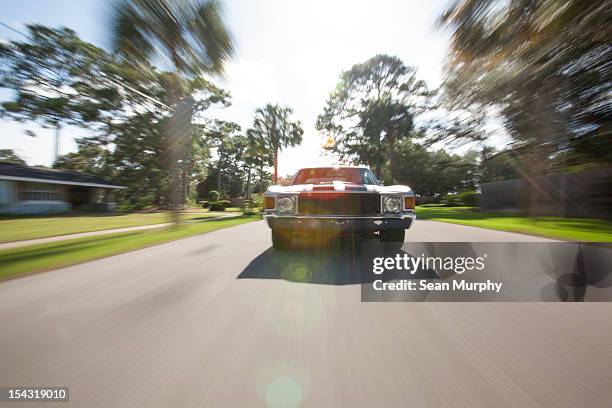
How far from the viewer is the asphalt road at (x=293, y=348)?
139 centimetres

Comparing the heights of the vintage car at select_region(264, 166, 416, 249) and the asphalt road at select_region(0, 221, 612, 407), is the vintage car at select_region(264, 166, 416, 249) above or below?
above

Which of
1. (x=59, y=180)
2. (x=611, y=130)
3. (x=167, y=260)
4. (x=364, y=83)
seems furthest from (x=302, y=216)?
(x=364, y=83)

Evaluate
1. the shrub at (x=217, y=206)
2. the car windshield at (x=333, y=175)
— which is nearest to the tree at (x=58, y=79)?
the shrub at (x=217, y=206)

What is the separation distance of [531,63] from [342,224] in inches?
148

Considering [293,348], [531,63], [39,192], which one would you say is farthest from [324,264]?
[39,192]

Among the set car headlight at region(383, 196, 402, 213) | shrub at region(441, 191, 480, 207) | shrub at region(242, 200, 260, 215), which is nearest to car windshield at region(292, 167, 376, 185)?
car headlight at region(383, 196, 402, 213)

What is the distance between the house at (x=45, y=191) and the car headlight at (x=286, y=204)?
25.7 metres

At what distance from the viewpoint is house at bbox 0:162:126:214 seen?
68.3ft

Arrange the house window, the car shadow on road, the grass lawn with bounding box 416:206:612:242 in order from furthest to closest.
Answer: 1. the house window
2. the grass lawn with bounding box 416:206:612:242
3. the car shadow on road

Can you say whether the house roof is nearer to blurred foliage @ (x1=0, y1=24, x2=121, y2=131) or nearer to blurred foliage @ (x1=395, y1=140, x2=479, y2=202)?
blurred foliage @ (x1=0, y1=24, x2=121, y2=131)

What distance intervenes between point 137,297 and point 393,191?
358 cm

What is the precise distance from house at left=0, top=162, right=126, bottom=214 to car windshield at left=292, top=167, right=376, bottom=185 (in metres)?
24.9

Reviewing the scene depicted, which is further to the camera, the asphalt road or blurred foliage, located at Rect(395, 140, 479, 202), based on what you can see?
blurred foliage, located at Rect(395, 140, 479, 202)

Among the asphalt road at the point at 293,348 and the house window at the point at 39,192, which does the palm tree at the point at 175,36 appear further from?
the house window at the point at 39,192
